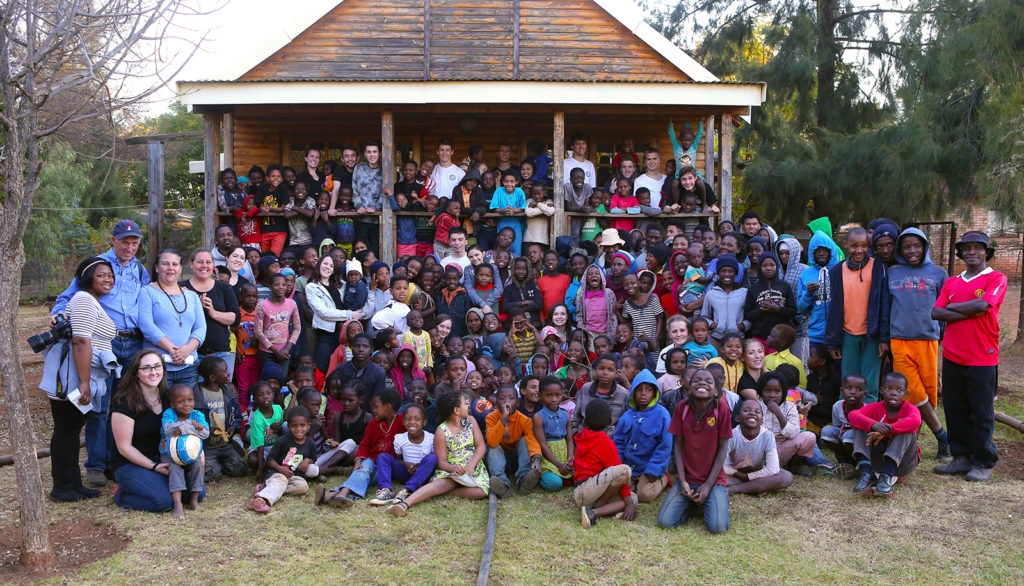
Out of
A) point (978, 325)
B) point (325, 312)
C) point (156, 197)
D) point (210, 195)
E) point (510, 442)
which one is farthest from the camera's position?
point (156, 197)

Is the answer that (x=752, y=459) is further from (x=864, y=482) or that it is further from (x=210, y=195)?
(x=210, y=195)

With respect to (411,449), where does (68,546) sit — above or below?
below

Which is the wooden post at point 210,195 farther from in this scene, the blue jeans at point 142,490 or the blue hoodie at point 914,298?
the blue hoodie at point 914,298

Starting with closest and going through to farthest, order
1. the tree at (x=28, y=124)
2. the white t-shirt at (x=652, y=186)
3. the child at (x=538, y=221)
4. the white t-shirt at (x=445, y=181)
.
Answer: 1. the tree at (x=28, y=124)
2. the child at (x=538, y=221)
3. the white t-shirt at (x=652, y=186)
4. the white t-shirt at (x=445, y=181)

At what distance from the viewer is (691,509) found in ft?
19.1

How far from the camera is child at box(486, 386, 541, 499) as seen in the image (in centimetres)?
654

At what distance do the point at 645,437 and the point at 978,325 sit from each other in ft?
9.24

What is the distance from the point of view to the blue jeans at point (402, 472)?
6.25m

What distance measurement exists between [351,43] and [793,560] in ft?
34.0

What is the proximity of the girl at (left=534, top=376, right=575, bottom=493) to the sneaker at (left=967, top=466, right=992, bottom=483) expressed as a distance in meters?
3.16

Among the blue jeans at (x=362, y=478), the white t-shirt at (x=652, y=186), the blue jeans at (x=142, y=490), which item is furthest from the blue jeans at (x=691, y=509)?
the white t-shirt at (x=652, y=186)

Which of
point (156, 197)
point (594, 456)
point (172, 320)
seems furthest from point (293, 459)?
point (156, 197)

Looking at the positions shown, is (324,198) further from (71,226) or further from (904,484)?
(71,226)

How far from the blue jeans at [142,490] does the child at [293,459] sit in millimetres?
702
